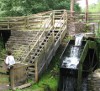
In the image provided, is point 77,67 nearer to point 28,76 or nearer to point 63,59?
point 63,59

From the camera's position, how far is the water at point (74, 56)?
15750 millimetres

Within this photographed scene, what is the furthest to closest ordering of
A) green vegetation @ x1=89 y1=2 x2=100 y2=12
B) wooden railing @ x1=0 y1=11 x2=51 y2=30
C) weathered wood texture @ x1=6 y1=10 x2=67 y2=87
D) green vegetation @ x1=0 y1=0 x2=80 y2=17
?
green vegetation @ x1=89 y1=2 x2=100 y2=12
green vegetation @ x1=0 y1=0 x2=80 y2=17
wooden railing @ x1=0 y1=11 x2=51 y2=30
weathered wood texture @ x1=6 y1=10 x2=67 y2=87

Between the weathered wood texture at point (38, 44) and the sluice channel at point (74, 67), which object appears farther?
the weathered wood texture at point (38, 44)

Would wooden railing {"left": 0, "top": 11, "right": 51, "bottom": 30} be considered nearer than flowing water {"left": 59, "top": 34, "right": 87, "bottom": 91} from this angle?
No

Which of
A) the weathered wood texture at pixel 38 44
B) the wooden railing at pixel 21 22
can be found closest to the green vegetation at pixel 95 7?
the wooden railing at pixel 21 22

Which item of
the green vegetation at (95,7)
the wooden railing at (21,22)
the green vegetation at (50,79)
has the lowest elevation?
the green vegetation at (50,79)

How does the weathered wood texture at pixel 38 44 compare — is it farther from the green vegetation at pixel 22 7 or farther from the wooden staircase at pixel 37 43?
the green vegetation at pixel 22 7

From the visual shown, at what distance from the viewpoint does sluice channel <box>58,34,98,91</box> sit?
50.4ft

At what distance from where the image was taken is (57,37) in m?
17.8

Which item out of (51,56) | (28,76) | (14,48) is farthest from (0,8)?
(28,76)

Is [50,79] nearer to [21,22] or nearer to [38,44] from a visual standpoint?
[38,44]

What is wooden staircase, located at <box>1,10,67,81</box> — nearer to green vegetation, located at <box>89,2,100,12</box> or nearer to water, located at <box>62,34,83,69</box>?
water, located at <box>62,34,83,69</box>

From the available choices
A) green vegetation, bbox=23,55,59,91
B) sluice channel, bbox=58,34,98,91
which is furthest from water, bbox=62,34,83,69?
green vegetation, bbox=23,55,59,91

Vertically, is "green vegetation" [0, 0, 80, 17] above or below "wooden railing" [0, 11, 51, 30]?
above
